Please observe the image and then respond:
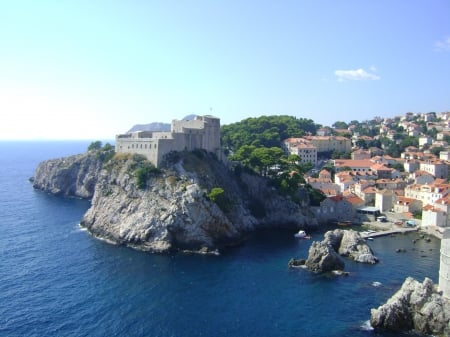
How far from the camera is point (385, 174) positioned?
304 ft

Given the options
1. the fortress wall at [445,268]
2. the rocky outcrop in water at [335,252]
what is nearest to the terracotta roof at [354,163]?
the rocky outcrop in water at [335,252]

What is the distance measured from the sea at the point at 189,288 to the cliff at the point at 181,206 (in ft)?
8.34

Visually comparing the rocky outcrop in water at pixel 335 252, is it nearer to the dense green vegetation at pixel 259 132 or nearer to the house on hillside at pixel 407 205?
the house on hillside at pixel 407 205

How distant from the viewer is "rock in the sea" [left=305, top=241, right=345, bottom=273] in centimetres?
4634

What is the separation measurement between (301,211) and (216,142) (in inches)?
741

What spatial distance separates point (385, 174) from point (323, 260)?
172 ft

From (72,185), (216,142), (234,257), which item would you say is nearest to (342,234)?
(234,257)

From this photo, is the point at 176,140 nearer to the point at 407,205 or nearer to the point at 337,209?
the point at 337,209

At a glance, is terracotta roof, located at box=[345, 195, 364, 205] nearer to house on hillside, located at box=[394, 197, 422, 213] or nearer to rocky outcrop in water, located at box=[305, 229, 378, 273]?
house on hillside, located at box=[394, 197, 422, 213]

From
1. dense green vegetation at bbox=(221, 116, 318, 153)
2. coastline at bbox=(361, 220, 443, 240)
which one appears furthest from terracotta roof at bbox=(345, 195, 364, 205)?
dense green vegetation at bbox=(221, 116, 318, 153)

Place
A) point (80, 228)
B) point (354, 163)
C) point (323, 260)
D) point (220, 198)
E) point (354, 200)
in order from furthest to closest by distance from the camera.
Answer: point (354, 163), point (354, 200), point (80, 228), point (220, 198), point (323, 260)

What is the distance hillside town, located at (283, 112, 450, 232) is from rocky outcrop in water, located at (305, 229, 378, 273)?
16883 millimetres

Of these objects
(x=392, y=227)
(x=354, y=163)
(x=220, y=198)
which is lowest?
(x=392, y=227)

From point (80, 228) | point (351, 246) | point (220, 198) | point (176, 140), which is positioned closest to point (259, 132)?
point (176, 140)
